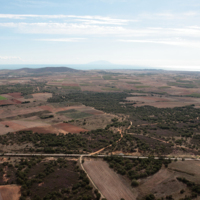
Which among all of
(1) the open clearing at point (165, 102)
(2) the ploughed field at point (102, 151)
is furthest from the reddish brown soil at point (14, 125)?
(1) the open clearing at point (165, 102)

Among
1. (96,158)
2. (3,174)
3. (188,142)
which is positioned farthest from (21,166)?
(188,142)

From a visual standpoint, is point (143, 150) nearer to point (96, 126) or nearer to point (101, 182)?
point (101, 182)

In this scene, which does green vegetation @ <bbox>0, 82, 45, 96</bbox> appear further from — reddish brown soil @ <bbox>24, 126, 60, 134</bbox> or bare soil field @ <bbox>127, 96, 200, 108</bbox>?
bare soil field @ <bbox>127, 96, 200, 108</bbox>

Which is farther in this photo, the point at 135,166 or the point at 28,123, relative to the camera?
the point at 28,123

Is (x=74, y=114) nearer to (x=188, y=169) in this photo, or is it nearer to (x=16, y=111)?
(x=16, y=111)

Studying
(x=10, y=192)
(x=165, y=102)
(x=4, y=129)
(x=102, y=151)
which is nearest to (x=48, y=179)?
(x=10, y=192)

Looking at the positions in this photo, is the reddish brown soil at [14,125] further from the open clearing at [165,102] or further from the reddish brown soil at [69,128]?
the open clearing at [165,102]

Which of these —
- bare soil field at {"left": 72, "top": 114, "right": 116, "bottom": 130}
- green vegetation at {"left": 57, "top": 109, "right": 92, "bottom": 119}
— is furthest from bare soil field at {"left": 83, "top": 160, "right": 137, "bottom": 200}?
green vegetation at {"left": 57, "top": 109, "right": 92, "bottom": 119}
